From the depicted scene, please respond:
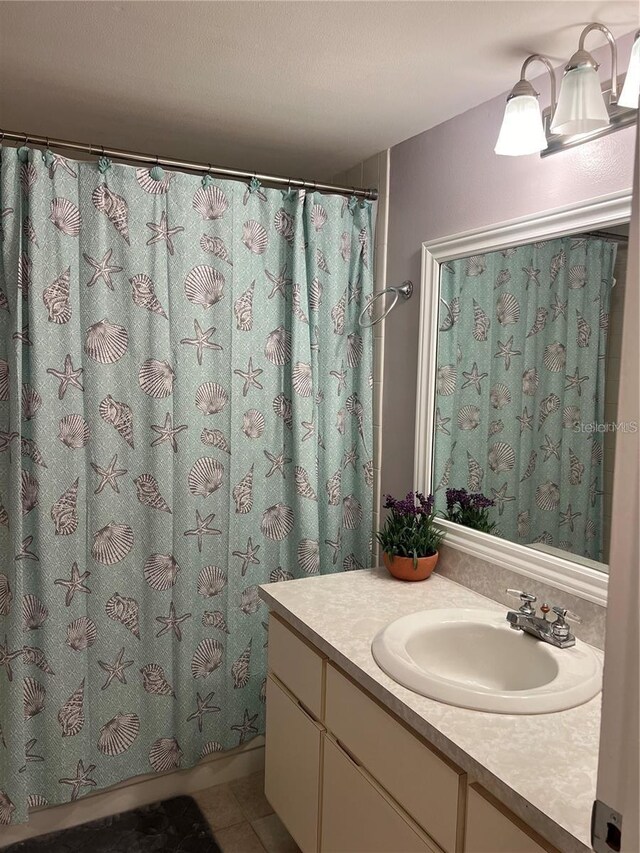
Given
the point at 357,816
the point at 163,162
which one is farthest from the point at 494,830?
the point at 163,162

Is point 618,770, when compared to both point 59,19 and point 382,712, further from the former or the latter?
point 59,19

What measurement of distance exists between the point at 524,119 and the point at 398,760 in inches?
61.4

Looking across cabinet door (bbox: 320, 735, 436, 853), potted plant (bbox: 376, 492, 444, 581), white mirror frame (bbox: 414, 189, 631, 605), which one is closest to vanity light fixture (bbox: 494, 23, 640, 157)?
white mirror frame (bbox: 414, 189, 631, 605)

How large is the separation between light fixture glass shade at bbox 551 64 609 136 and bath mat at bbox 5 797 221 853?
2356 mm

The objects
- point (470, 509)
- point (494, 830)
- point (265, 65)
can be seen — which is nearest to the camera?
point (494, 830)

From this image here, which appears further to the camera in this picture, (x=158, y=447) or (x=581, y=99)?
(x=158, y=447)

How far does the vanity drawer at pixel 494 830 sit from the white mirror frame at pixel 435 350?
63 cm

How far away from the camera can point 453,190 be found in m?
2.16

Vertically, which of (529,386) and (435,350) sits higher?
(435,350)

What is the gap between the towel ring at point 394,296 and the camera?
2396 millimetres

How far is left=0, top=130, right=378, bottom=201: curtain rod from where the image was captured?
80.1 inches

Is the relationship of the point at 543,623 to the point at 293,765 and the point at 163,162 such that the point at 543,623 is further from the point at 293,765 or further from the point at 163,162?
the point at 163,162

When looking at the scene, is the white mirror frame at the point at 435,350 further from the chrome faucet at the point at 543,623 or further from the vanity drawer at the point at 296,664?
the vanity drawer at the point at 296,664

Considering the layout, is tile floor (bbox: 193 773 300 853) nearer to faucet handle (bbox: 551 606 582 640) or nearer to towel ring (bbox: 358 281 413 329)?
faucet handle (bbox: 551 606 582 640)
